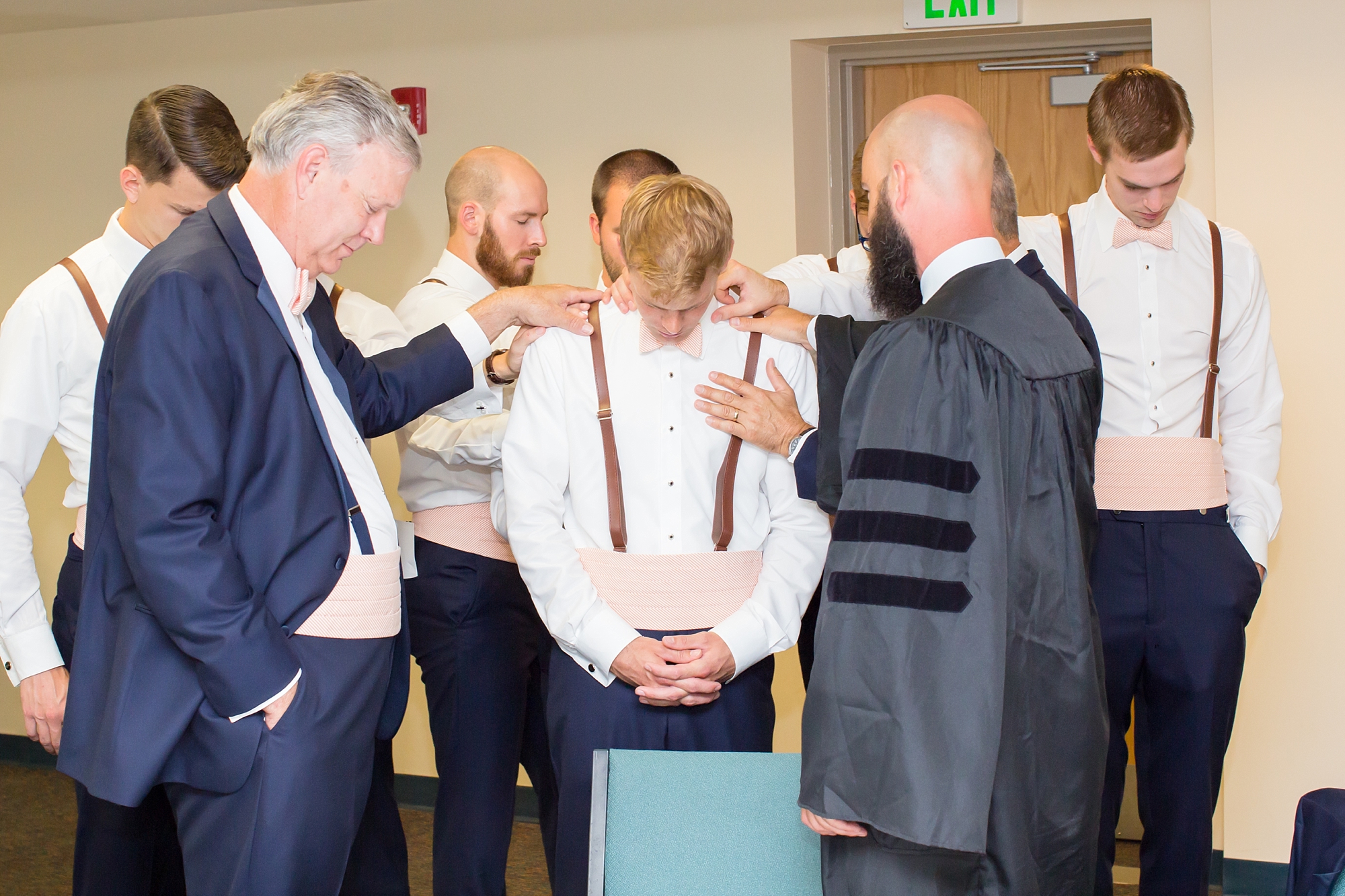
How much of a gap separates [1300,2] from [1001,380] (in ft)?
7.31

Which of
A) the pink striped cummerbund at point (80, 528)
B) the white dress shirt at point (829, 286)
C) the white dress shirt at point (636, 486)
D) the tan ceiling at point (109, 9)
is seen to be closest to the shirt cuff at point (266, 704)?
the white dress shirt at point (636, 486)

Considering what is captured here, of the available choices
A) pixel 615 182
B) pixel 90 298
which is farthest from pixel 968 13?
pixel 90 298

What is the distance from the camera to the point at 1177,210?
2.76 meters

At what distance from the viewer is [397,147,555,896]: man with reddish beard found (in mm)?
2871

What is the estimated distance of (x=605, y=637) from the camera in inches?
87.1

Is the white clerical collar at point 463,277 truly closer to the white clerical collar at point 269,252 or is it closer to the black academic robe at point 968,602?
the white clerical collar at point 269,252

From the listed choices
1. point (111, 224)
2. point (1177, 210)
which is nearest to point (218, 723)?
point (111, 224)

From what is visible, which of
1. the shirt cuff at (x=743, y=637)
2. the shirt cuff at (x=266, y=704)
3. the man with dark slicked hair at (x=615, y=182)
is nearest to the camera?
the shirt cuff at (x=266, y=704)

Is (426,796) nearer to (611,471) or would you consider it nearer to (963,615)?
(611,471)

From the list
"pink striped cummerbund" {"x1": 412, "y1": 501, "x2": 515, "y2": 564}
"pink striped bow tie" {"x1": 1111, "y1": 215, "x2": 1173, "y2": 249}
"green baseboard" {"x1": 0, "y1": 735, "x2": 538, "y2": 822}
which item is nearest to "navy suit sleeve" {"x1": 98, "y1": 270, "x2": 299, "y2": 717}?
"pink striped cummerbund" {"x1": 412, "y1": 501, "x2": 515, "y2": 564}

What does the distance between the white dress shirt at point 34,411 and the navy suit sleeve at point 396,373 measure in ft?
1.55

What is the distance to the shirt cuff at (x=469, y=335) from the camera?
2.47 m

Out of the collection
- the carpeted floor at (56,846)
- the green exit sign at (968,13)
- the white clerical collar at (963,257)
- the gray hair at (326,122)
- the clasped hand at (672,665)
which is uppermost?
the green exit sign at (968,13)

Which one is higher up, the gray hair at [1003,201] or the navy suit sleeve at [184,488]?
the gray hair at [1003,201]
